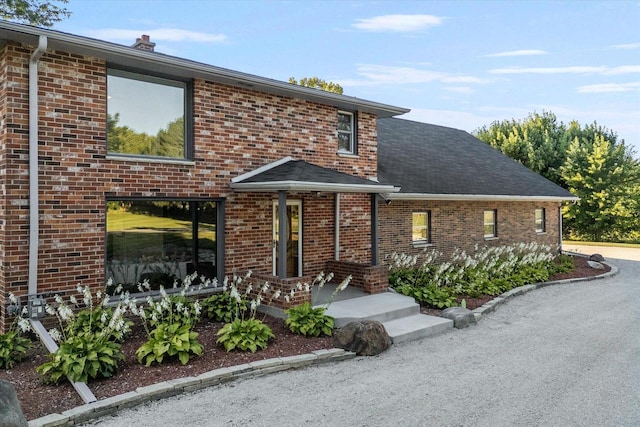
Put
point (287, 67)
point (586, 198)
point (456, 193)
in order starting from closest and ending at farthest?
point (456, 193)
point (586, 198)
point (287, 67)

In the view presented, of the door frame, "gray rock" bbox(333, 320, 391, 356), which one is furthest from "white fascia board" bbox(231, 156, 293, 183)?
"gray rock" bbox(333, 320, 391, 356)

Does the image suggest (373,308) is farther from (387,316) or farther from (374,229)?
(374,229)

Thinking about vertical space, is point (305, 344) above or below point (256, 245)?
below

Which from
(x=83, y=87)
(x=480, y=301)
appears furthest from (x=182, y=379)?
(x=480, y=301)

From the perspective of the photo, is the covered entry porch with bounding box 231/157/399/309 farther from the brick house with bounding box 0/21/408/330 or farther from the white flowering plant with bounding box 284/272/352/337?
the white flowering plant with bounding box 284/272/352/337

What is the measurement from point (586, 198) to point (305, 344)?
1082 inches

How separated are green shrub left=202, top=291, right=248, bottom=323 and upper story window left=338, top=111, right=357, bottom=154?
5.07m

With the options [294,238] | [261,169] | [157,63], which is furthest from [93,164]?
[294,238]

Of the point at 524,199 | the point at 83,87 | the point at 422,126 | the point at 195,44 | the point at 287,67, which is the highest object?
the point at 287,67

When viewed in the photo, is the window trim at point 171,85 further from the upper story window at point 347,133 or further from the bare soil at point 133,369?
the upper story window at point 347,133

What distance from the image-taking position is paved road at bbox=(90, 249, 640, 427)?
4863 millimetres

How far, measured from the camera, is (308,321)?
759cm

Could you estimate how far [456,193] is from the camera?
14578 millimetres

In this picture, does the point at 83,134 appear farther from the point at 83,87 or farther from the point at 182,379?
the point at 182,379
